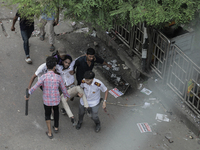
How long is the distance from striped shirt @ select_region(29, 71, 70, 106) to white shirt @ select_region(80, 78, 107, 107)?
1.57ft

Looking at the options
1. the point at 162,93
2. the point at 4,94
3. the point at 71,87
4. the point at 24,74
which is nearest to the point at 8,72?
the point at 24,74

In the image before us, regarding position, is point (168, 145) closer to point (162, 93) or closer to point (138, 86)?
point (162, 93)

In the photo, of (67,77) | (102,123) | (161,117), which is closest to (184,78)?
(161,117)

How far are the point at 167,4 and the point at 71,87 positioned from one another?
2.44 m

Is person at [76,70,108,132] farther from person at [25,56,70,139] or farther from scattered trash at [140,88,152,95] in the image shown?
scattered trash at [140,88,152,95]

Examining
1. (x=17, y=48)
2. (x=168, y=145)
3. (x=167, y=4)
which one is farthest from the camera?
(x=17, y=48)

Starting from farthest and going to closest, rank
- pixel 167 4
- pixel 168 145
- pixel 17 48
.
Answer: pixel 17 48 → pixel 168 145 → pixel 167 4

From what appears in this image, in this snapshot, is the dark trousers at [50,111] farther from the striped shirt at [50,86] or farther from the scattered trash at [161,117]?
the scattered trash at [161,117]

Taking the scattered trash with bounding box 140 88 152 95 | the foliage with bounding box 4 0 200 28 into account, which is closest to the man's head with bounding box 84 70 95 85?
the foliage with bounding box 4 0 200 28

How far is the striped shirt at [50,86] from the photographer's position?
14.6ft

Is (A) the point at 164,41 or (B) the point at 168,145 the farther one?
(A) the point at 164,41

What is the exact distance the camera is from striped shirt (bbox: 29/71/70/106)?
4449 mm

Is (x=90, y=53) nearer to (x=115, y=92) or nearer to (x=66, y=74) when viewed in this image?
(x=66, y=74)

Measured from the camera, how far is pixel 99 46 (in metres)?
7.95
